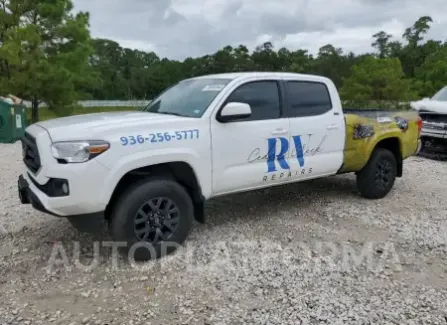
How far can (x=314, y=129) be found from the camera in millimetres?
4945

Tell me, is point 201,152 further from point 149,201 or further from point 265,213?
point 265,213

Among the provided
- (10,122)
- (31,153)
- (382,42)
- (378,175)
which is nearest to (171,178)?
(31,153)

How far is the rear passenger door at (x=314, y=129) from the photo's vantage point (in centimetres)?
482

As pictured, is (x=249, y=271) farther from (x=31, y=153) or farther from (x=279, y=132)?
(x=31, y=153)

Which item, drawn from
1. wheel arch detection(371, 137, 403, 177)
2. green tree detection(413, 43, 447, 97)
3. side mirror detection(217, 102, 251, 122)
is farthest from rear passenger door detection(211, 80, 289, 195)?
green tree detection(413, 43, 447, 97)

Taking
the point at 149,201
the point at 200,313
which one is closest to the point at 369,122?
the point at 149,201

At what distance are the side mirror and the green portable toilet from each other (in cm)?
929

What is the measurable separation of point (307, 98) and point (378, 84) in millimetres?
27523

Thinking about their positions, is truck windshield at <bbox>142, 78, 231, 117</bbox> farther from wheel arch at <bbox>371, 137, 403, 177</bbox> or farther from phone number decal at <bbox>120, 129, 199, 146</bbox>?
wheel arch at <bbox>371, 137, 403, 177</bbox>

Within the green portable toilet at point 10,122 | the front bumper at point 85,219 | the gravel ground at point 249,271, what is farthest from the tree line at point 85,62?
the front bumper at point 85,219

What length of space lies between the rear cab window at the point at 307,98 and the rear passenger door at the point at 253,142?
17cm

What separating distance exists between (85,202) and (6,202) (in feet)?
9.51

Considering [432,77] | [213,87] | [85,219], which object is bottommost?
[85,219]

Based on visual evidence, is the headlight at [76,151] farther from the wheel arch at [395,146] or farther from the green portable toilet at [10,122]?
the green portable toilet at [10,122]
